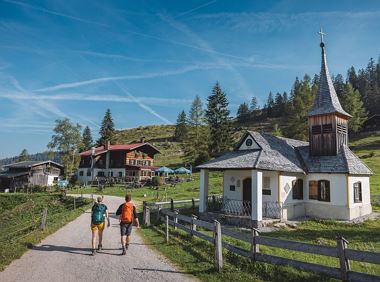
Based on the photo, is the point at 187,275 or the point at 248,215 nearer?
the point at 187,275

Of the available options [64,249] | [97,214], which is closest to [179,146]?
[64,249]

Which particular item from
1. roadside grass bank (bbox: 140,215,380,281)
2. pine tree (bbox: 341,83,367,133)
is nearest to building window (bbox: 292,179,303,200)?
roadside grass bank (bbox: 140,215,380,281)

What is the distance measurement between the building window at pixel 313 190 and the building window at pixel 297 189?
729mm

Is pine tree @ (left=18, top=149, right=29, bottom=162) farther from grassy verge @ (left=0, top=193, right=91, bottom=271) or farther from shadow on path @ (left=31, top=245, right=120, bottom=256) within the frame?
shadow on path @ (left=31, top=245, right=120, bottom=256)

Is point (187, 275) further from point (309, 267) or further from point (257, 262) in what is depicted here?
point (309, 267)

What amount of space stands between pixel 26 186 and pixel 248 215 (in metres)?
47.9

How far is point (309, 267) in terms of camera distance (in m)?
8.06

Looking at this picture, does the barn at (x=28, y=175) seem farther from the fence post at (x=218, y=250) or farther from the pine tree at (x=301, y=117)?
the fence post at (x=218, y=250)

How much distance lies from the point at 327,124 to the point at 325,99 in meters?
2.36

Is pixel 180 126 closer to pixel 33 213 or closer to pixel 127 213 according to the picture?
pixel 33 213

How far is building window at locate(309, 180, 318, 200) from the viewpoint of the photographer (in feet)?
75.8

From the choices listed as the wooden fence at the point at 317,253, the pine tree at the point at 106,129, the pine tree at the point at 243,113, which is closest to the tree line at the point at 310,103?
the pine tree at the point at 243,113

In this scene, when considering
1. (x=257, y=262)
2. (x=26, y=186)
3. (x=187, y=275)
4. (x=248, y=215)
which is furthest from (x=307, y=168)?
(x=26, y=186)

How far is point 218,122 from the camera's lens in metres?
63.3
